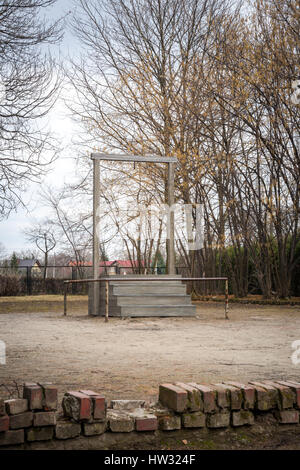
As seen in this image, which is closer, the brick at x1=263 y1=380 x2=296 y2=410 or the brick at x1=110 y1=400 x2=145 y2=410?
the brick at x1=110 y1=400 x2=145 y2=410

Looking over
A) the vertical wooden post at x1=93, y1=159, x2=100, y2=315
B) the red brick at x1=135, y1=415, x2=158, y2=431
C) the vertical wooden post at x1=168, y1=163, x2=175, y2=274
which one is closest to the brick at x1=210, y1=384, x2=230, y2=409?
the red brick at x1=135, y1=415, x2=158, y2=431

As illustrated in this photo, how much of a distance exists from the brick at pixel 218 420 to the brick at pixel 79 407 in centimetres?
68

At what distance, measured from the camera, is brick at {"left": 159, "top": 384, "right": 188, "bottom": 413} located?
3062 mm

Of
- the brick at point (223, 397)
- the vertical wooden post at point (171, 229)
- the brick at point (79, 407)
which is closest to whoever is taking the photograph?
the brick at point (79, 407)

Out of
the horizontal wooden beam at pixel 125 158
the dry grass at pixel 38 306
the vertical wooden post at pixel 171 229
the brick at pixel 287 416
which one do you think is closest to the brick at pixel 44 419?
the brick at pixel 287 416

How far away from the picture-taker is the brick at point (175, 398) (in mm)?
3062

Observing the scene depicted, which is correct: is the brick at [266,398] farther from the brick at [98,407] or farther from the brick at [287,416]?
the brick at [98,407]

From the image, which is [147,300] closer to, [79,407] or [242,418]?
[242,418]

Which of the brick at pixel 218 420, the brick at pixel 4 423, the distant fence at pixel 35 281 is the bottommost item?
the brick at pixel 218 420

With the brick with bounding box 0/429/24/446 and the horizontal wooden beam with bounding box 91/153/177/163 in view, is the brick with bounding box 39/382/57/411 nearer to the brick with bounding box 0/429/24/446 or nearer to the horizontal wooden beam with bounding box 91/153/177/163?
the brick with bounding box 0/429/24/446

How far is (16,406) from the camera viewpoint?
2844 millimetres

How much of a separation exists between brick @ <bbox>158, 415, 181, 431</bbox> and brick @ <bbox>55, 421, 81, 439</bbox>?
44 centimetres

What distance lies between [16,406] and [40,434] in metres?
0.19
